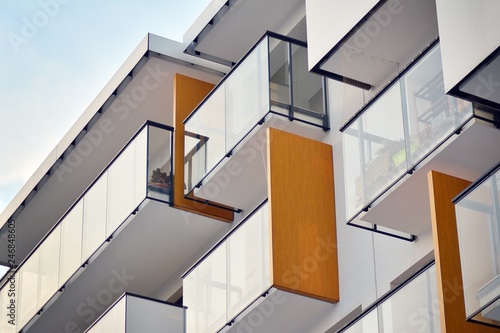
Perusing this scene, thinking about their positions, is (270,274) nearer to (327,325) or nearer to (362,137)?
(327,325)

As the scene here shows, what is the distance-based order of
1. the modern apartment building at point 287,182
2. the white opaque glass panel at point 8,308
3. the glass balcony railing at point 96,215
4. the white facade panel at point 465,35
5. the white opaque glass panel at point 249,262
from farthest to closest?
the white opaque glass panel at point 8,308
the glass balcony railing at point 96,215
the white opaque glass panel at point 249,262
the modern apartment building at point 287,182
the white facade panel at point 465,35

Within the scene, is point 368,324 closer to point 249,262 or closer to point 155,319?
point 249,262

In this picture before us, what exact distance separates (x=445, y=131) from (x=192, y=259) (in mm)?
9154

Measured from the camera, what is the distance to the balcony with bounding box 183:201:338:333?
1750 cm

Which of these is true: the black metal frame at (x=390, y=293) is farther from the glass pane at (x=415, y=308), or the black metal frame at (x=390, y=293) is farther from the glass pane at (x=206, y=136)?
the glass pane at (x=206, y=136)

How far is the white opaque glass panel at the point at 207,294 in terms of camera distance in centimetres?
1895

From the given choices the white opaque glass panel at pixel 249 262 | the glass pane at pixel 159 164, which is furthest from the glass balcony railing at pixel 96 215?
the white opaque glass panel at pixel 249 262

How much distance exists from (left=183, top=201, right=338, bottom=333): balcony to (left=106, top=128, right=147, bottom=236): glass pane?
8.11 feet

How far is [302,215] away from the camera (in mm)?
17922

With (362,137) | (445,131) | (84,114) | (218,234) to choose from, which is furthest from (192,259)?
(445,131)

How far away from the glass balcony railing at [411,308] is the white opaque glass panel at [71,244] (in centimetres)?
948

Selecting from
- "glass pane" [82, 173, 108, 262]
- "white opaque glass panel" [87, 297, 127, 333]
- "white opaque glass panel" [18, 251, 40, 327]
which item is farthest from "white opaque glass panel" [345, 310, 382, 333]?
"white opaque glass panel" [18, 251, 40, 327]

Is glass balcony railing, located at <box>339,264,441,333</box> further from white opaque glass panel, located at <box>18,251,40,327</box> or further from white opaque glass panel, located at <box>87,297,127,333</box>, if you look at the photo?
white opaque glass panel, located at <box>18,251,40,327</box>

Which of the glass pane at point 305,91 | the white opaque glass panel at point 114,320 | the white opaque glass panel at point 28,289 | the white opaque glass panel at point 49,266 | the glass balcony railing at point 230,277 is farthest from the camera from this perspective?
the white opaque glass panel at point 28,289
